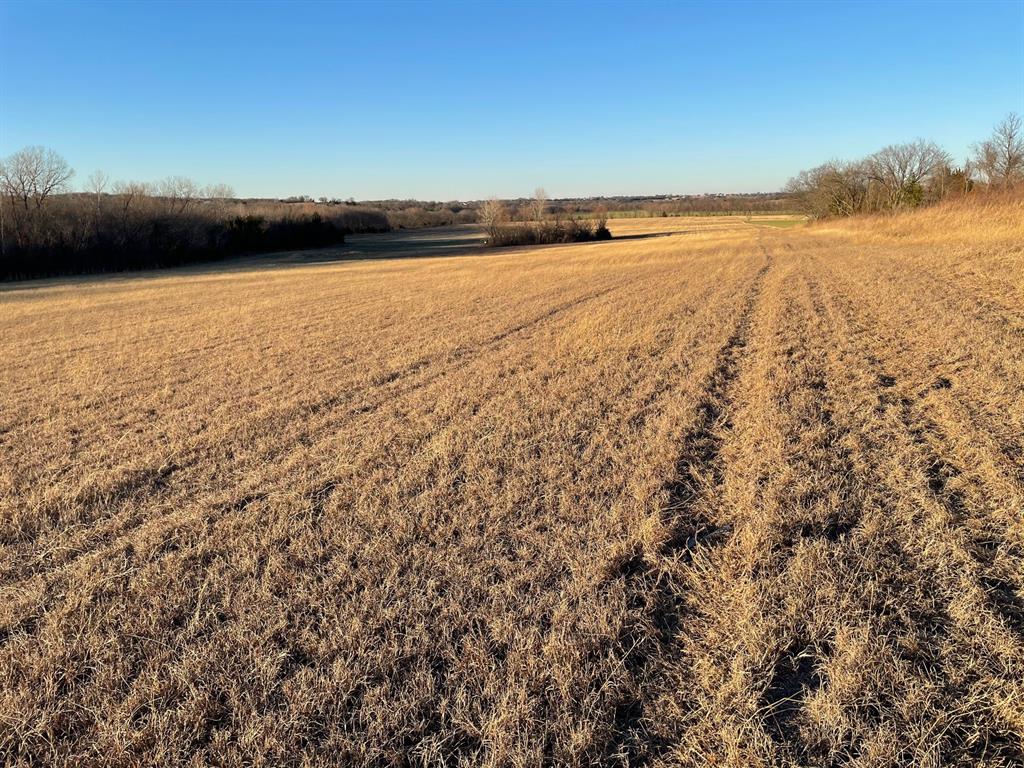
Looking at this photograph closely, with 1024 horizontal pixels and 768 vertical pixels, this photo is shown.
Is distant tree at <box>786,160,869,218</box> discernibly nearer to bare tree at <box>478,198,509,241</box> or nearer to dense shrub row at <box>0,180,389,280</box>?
bare tree at <box>478,198,509,241</box>

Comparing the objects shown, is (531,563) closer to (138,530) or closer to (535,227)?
(138,530)

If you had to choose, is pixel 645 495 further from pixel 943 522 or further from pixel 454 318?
pixel 454 318

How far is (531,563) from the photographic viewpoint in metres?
3.89

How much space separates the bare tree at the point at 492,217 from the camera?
2603 inches

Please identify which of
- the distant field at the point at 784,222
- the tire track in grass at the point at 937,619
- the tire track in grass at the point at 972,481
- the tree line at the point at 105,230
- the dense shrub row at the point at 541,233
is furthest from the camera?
the distant field at the point at 784,222

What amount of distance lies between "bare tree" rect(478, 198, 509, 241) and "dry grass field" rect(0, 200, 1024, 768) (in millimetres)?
59328

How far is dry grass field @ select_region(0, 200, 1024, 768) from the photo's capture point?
2598 mm

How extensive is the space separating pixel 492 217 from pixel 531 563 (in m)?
66.5

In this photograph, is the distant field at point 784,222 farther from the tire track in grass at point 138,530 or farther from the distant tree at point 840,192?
the tire track in grass at point 138,530

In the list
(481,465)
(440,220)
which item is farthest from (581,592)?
(440,220)

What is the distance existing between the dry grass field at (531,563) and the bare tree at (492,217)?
2336 inches

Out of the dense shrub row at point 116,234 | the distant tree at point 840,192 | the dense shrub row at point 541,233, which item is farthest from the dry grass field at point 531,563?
the distant tree at point 840,192

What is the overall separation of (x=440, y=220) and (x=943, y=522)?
148031 millimetres

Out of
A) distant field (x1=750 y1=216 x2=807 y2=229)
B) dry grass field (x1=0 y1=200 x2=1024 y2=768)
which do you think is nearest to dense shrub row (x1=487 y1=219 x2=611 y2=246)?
distant field (x1=750 y1=216 x2=807 y2=229)
